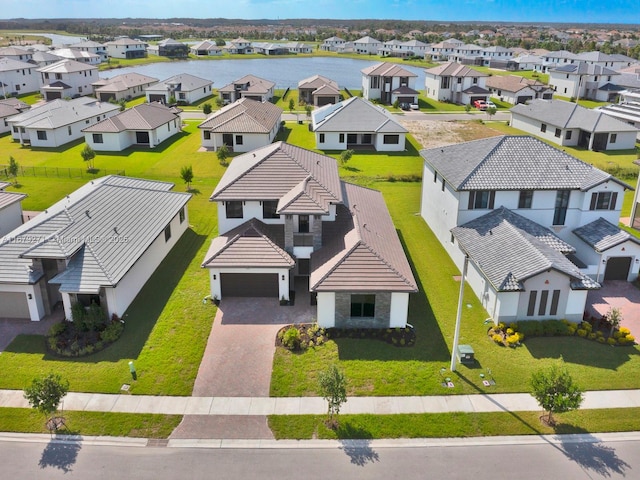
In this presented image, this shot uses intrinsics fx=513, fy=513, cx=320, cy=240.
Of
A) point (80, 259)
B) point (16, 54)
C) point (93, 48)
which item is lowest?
point (80, 259)

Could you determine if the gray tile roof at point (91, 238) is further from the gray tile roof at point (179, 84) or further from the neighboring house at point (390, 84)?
the neighboring house at point (390, 84)

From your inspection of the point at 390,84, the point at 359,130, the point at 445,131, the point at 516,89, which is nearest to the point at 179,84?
the point at 390,84

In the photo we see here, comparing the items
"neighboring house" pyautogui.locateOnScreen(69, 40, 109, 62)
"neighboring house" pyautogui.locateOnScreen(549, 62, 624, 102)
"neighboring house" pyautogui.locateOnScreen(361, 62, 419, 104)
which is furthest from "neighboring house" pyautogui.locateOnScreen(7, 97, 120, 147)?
"neighboring house" pyautogui.locateOnScreen(69, 40, 109, 62)

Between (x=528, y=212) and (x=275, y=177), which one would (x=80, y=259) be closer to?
(x=275, y=177)

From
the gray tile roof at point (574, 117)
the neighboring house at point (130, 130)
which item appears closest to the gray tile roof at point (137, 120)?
the neighboring house at point (130, 130)

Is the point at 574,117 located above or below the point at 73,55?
below

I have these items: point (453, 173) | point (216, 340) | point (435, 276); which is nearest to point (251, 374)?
point (216, 340)
